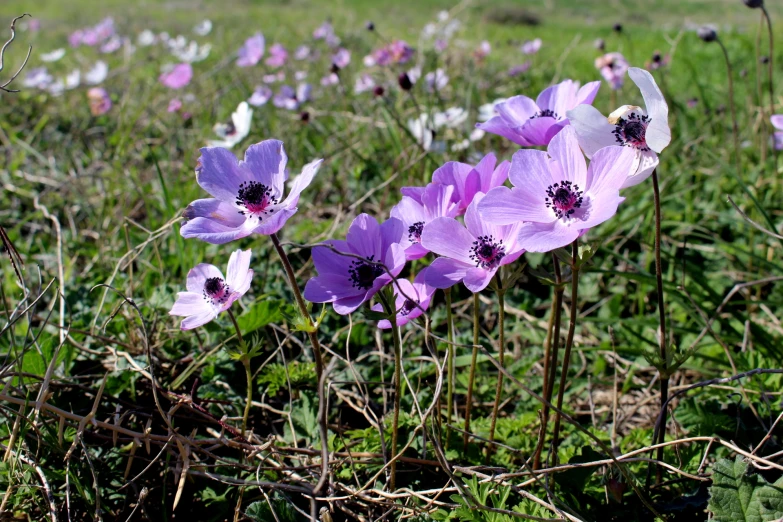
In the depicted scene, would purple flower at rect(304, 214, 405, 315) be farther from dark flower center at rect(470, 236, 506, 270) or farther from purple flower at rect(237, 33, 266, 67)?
purple flower at rect(237, 33, 266, 67)

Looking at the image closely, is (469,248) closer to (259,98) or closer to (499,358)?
(499,358)

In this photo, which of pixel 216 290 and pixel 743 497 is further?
pixel 216 290

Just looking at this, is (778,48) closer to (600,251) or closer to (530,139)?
(600,251)

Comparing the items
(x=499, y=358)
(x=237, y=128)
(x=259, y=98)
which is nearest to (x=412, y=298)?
(x=499, y=358)

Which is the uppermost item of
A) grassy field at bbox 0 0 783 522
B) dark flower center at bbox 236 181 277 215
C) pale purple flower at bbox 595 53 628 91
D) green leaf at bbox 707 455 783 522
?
dark flower center at bbox 236 181 277 215

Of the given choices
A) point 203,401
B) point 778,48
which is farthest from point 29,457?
point 778,48

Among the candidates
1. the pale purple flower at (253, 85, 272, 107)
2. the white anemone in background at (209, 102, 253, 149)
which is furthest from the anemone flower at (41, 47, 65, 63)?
the white anemone in background at (209, 102, 253, 149)
